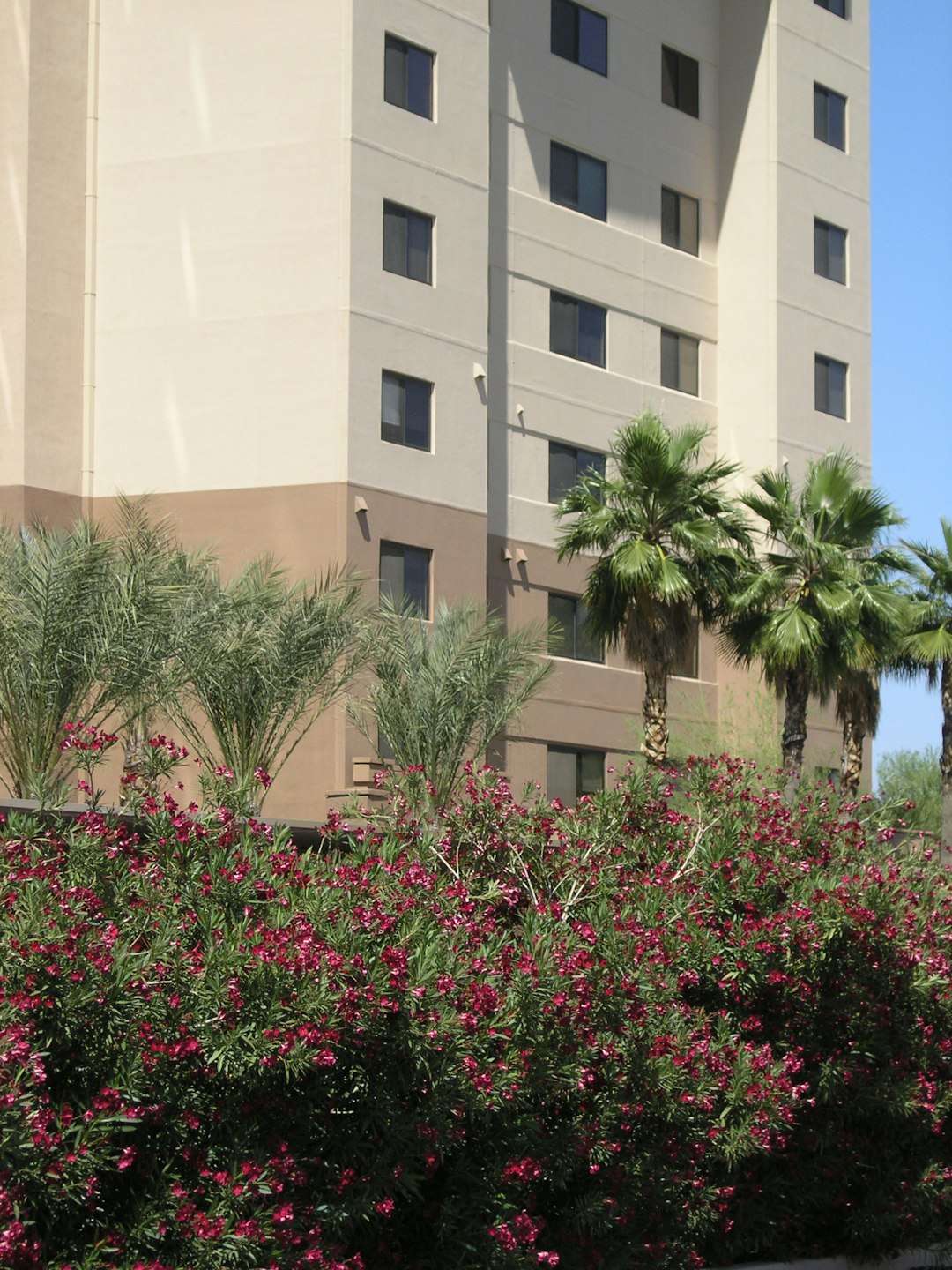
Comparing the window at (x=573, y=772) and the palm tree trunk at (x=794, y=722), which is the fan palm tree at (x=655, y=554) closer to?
the palm tree trunk at (x=794, y=722)

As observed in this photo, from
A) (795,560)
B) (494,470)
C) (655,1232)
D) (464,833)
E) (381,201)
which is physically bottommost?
(655,1232)

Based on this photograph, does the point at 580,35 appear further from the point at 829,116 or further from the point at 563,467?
the point at 563,467

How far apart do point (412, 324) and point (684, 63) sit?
502 inches

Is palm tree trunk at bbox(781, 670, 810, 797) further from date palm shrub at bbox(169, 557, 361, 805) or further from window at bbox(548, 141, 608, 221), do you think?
window at bbox(548, 141, 608, 221)

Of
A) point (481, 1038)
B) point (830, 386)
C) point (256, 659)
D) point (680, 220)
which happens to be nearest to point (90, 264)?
point (256, 659)

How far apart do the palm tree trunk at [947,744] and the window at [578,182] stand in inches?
483

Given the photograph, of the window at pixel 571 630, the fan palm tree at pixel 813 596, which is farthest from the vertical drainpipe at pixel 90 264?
the fan palm tree at pixel 813 596

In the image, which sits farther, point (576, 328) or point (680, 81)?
point (680, 81)

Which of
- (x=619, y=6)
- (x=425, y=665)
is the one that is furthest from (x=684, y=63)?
(x=425, y=665)

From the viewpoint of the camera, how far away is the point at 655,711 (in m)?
30.0

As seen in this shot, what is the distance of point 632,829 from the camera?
52.5 ft

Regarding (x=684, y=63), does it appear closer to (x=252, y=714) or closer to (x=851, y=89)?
(x=851, y=89)

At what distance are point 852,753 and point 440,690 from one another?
13772 millimetres

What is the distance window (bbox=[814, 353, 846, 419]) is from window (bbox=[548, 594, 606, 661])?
8.75 metres
